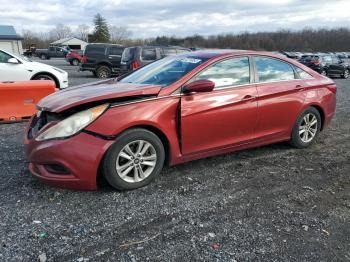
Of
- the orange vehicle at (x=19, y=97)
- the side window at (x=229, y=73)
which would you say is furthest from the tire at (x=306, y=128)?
the orange vehicle at (x=19, y=97)

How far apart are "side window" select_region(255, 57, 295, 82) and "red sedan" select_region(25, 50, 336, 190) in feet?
0.05

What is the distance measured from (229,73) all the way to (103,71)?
1595 centimetres

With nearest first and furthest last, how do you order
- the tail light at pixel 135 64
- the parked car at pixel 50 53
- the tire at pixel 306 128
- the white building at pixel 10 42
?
the tire at pixel 306 128 → the tail light at pixel 135 64 → the white building at pixel 10 42 → the parked car at pixel 50 53

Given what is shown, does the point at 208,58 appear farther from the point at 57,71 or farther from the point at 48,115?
the point at 57,71

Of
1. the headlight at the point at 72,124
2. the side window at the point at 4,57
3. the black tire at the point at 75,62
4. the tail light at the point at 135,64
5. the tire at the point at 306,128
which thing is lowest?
the black tire at the point at 75,62

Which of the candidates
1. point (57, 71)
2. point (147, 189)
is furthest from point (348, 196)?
point (57, 71)

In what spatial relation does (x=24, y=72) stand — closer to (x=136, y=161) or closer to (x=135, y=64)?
(x=135, y=64)

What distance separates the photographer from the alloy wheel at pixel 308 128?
561 cm

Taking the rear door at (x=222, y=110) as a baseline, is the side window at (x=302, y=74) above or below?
above

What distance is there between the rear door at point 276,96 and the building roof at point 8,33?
46343 mm

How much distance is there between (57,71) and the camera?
1045 centimetres

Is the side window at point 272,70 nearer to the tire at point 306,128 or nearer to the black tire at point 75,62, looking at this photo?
the tire at point 306,128

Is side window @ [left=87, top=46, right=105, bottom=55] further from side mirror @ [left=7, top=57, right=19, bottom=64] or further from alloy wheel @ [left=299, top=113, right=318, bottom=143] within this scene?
alloy wheel @ [left=299, top=113, right=318, bottom=143]

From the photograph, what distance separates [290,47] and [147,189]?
10087cm
